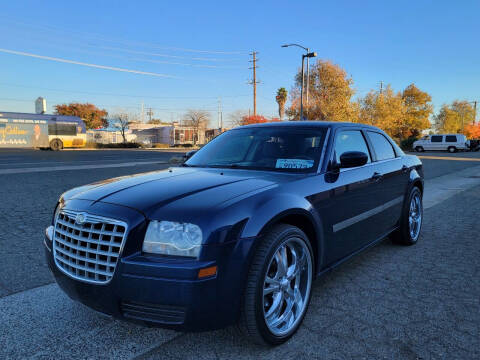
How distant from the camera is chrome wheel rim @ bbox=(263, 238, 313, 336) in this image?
245 cm

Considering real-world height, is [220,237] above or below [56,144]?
below

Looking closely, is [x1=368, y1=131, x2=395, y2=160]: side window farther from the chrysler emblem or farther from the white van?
the white van

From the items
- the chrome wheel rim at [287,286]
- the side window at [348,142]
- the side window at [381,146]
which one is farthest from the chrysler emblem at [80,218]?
the side window at [381,146]

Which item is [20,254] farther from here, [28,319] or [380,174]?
[380,174]

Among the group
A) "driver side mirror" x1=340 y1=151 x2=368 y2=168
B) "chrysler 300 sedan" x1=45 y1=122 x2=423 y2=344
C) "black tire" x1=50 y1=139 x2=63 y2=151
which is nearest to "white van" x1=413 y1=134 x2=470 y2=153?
"black tire" x1=50 y1=139 x2=63 y2=151

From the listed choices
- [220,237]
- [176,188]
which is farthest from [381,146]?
[220,237]

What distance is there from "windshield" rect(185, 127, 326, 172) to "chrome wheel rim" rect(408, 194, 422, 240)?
2.17 metres

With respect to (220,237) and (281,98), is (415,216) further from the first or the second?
(281,98)

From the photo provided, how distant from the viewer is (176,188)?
2.51 metres

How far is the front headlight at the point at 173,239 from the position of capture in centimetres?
202

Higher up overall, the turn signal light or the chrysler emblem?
the chrysler emblem

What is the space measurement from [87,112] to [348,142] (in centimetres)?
8102

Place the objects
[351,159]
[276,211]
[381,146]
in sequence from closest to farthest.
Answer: [276,211] < [351,159] < [381,146]

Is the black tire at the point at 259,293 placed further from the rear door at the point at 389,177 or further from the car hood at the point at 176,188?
the rear door at the point at 389,177
